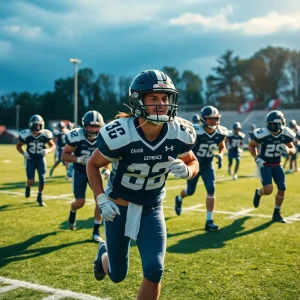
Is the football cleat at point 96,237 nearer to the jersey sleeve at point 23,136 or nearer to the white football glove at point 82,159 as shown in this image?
the white football glove at point 82,159

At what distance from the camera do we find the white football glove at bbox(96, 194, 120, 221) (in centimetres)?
332

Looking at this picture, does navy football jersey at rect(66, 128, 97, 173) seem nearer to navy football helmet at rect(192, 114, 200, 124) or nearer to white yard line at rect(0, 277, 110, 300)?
white yard line at rect(0, 277, 110, 300)

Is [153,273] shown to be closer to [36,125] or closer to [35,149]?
[35,149]

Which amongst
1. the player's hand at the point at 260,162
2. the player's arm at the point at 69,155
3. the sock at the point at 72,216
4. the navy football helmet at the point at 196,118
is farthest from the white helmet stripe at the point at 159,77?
the navy football helmet at the point at 196,118

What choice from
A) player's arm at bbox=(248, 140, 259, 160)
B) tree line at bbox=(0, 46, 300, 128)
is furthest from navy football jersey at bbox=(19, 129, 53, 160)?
tree line at bbox=(0, 46, 300, 128)

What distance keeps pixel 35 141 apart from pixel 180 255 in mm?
5365

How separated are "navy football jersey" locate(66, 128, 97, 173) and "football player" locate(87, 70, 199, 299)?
3.02 meters

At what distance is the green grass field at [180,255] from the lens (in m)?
4.20

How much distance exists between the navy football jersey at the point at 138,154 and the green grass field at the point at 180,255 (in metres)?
1.18

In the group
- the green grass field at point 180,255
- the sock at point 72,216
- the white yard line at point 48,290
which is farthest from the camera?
the sock at point 72,216

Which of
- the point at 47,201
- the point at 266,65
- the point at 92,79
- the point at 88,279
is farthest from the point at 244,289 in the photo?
the point at 92,79

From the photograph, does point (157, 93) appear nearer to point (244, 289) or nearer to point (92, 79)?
point (244, 289)

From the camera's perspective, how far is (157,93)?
3416 mm

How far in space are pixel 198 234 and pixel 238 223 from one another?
3.91 feet
